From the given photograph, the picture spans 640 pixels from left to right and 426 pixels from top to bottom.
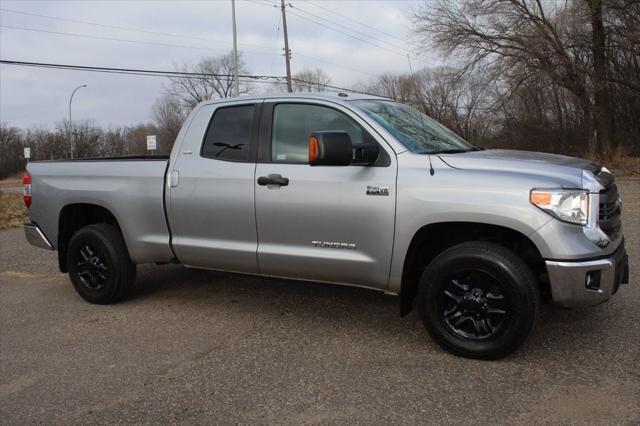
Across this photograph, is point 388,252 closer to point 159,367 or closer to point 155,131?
point 159,367

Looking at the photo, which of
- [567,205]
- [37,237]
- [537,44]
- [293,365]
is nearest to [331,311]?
[293,365]

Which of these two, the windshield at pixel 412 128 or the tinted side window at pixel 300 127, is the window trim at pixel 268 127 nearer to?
the tinted side window at pixel 300 127

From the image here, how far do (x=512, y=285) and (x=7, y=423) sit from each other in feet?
10.2

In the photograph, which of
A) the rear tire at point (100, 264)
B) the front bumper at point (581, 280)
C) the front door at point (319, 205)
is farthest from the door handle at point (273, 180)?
the front bumper at point (581, 280)

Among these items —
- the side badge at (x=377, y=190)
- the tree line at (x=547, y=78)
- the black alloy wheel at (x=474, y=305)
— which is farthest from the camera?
the tree line at (x=547, y=78)

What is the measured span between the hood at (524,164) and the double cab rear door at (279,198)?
1.62 feet

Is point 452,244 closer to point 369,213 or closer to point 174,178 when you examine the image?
point 369,213

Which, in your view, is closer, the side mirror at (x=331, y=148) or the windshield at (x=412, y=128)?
the side mirror at (x=331, y=148)

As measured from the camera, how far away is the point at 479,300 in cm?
366

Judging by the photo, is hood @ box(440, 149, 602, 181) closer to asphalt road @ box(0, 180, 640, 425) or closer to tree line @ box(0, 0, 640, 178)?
asphalt road @ box(0, 180, 640, 425)

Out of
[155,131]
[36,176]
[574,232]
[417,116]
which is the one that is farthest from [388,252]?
[155,131]

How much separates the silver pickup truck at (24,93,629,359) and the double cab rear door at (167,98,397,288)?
10 mm

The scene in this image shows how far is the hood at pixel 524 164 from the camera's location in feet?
11.6

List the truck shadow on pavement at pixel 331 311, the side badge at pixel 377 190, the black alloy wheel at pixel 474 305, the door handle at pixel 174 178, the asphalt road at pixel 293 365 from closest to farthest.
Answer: the asphalt road at pixel 293 365
the black alloy wheel at pixel 474 305
the side badge at pixel 377 190
the truck shadow on pavement at pixel 331 311
the door handle at pixel 174 178
